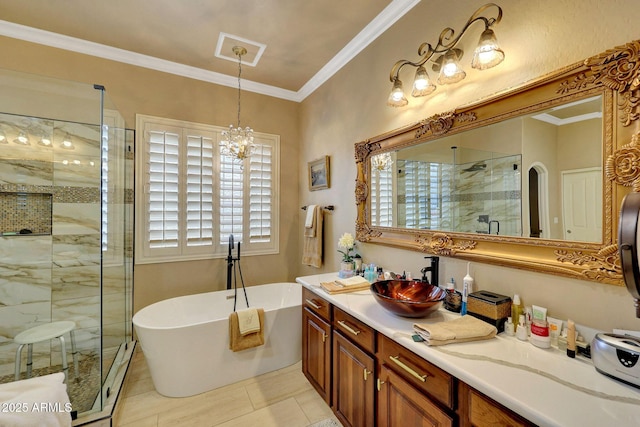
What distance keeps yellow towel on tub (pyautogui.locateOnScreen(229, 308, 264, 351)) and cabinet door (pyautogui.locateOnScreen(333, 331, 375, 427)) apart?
0.82 meters

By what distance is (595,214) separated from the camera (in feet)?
3.60

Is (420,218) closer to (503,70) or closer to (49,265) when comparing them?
(503,70)

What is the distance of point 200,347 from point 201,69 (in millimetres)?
2874

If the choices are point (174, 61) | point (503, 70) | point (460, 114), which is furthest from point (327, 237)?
point (174, 61)

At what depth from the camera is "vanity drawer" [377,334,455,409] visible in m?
1.04

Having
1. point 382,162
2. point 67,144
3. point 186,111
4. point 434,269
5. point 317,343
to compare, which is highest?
point 186,111

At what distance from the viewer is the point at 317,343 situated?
203cm

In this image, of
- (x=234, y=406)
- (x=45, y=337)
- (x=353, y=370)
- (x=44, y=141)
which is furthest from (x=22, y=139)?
(x=353, y=370)

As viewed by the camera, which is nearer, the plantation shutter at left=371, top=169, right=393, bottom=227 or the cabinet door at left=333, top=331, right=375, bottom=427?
the cabinet door at left=333, top=331, right=375, bottom=427

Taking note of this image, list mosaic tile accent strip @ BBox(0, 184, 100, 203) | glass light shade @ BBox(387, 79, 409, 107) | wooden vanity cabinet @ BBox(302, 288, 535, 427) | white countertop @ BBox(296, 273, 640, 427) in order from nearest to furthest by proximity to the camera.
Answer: white countertop @ BBox(296, 273, 640, 427)
wooden vanity cabinet @ BBox(302, 288, 535, 427)
glass light shade @ BBox(387, 79, 409, 107)
mosaic tile accent strip @ BBox(0, 184, 100, 203)

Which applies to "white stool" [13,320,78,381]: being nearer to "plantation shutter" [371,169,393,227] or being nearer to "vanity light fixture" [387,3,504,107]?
"plantation shutter" [371,169,393,227]

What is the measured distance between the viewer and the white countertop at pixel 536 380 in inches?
29.7

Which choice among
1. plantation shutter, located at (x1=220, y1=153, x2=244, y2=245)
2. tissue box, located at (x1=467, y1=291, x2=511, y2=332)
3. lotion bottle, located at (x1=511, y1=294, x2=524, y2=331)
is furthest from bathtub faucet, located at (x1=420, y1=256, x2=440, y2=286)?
plantation shutter, located at (x1=220, y1=153, x2=244, y2=245)

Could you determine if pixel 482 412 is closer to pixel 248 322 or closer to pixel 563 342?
pixel 563 342
